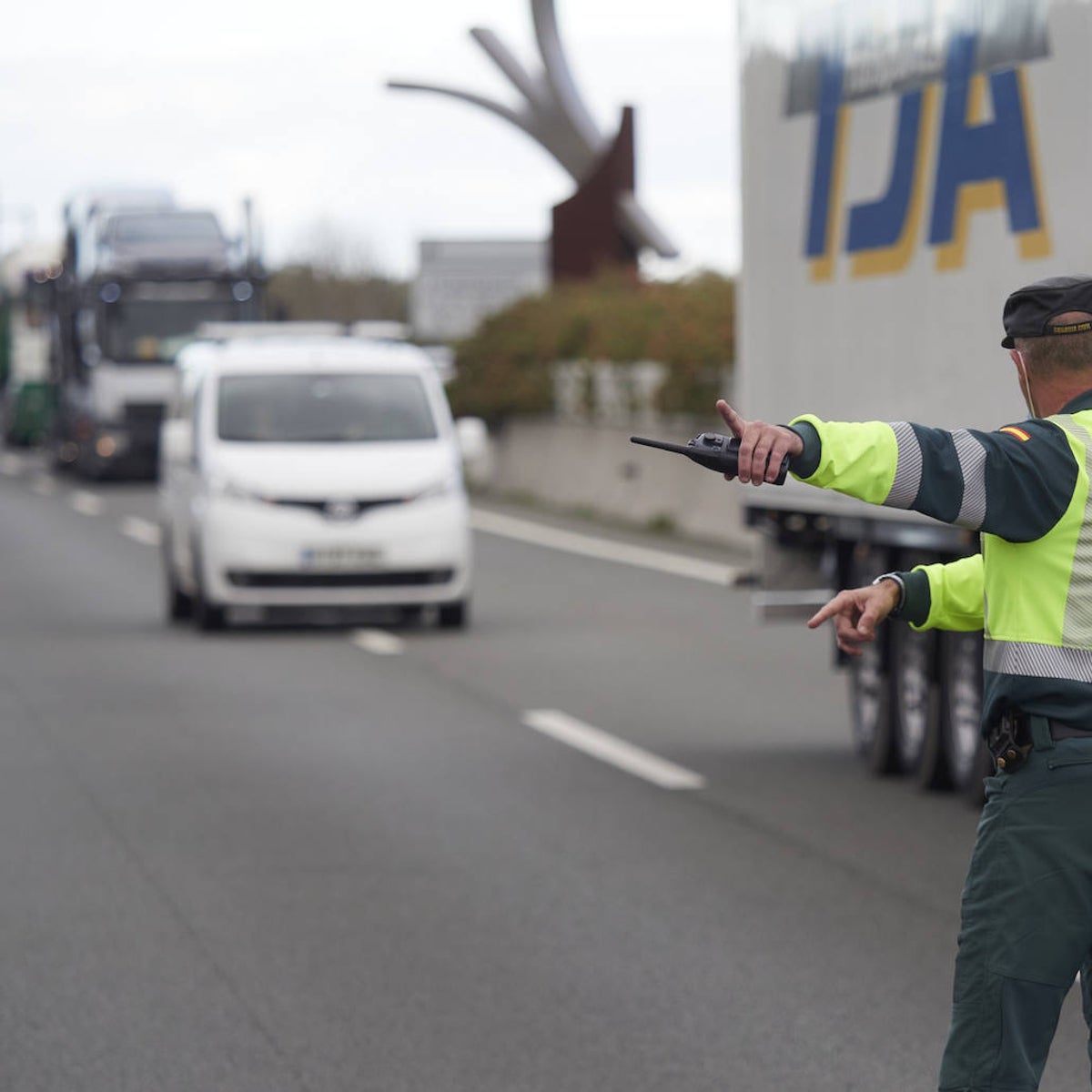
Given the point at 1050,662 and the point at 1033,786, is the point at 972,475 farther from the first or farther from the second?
the point at 1033,786

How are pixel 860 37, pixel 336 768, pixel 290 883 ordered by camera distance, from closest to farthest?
pixel 290 883 → pixel 860 37 → pixel 336 768

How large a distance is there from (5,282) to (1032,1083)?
6927 cm

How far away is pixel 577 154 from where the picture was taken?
39.4 m

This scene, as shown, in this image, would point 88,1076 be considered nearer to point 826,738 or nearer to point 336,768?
point 336,768

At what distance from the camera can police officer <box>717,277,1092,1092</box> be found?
4426mm

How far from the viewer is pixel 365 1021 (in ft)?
22.8

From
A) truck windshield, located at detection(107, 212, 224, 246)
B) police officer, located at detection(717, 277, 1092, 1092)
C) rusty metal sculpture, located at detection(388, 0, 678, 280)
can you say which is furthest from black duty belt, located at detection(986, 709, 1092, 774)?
truck windshield, located at detection(107, 212, 224, 246)

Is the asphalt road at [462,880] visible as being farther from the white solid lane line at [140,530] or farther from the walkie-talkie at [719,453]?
the white solid lane line at [140,530]

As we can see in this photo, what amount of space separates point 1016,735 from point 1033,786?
0.32 ft

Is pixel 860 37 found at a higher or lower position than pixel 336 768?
higher

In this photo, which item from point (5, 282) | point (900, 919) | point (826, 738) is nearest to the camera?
point (900, 919)

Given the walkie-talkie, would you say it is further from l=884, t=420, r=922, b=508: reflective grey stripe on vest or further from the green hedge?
the green hedge

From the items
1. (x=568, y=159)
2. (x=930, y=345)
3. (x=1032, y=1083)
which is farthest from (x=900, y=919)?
(x=568, y=159)

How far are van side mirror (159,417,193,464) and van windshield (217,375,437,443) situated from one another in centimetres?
36
